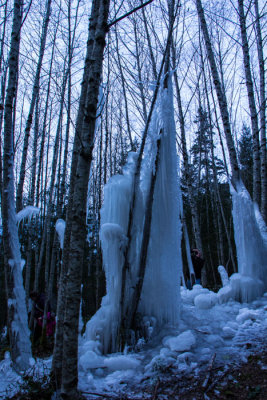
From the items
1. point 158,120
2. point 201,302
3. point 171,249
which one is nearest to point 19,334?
point 171,249

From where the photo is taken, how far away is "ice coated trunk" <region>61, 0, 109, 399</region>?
1.85 meters

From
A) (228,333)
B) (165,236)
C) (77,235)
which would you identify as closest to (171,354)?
(228,333)

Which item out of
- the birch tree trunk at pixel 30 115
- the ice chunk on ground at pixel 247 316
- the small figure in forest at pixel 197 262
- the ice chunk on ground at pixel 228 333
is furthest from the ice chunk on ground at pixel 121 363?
the small figure in forest at pixel 197 262

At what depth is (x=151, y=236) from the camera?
12.0 feet

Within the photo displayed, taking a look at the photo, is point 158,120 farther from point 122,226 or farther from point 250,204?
point 250,204

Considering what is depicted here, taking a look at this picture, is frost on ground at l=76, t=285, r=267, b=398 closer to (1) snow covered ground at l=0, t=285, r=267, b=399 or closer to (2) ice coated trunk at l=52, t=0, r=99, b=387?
(1) snow covered ground at l=0, t=285, r=267, b=399

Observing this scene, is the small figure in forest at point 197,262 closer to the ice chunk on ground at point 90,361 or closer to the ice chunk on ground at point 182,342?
the ice chunk on ground at point 182,342

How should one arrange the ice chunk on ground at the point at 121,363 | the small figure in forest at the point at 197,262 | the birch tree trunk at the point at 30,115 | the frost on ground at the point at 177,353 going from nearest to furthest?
the frost on ground at the point at 177,353
the ice chunk on ground at the point at 121,363
the birch tree trunk at the point at 30,115
the small figure in forest at the point at 197,262

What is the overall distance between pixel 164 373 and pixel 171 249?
1.51m

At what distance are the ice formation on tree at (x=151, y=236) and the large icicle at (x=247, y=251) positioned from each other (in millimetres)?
1508

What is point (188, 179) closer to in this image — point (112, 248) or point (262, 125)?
point (262, 125)

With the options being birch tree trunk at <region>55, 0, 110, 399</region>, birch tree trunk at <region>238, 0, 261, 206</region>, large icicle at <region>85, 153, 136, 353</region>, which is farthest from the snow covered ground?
birch tree trunk at <region>238, 0, 261, 206</region>

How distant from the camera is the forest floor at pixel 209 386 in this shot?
1.93 metres

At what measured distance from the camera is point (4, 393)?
2.40 m
